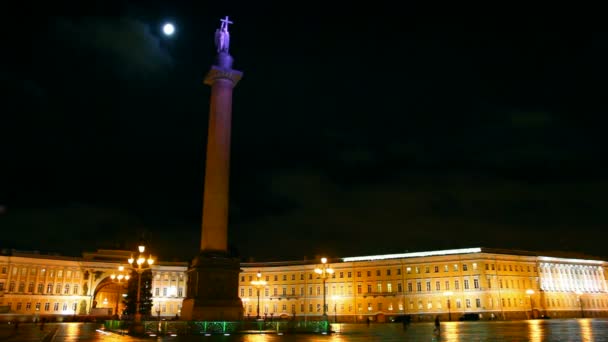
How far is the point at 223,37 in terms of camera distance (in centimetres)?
4991

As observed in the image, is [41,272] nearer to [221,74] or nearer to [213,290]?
[221,74]

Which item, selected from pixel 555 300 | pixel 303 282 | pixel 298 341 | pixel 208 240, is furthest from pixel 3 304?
pixel 555 300

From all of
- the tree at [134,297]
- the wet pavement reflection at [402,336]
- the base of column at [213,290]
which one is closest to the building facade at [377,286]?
the tree at [134,297]

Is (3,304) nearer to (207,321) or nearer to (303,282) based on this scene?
(303,282)

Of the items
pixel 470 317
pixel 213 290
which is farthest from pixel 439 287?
pixel 213 290

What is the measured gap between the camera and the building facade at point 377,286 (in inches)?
3755

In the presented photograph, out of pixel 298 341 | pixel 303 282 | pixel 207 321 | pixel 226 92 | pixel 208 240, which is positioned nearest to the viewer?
pixel 298 341

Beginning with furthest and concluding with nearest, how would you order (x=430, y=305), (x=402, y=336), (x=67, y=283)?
(x=67, y=283) → (x=430, y=305) → (x=402, y=336)

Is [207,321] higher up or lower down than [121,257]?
lower down

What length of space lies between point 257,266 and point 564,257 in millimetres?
63897

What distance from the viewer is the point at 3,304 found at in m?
97.8

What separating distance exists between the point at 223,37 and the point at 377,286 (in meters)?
67.2

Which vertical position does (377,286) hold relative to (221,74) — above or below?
below

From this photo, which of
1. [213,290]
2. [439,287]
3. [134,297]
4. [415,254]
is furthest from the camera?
[415,254]
